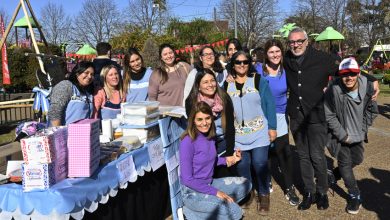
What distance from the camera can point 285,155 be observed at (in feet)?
16.0

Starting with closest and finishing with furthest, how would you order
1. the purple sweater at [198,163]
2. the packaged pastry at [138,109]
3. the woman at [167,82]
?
the purple sweater at [198,163] → the packaged pastry at [138,109] → the woman at [167,82]

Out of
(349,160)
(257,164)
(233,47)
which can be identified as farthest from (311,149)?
(233,47)

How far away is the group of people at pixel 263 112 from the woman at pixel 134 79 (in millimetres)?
128

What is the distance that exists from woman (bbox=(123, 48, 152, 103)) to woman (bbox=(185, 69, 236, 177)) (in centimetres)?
107

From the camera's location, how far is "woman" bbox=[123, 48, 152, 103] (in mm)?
4957

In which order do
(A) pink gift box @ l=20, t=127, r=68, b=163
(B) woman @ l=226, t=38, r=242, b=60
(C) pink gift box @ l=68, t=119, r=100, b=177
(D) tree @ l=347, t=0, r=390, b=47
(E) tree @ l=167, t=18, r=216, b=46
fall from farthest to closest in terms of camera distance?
(D) tree @ l=347, t=0, r=390, b=47
(E) tree @ l=167, t=18, r=216, b=46
(B) woman @ l=226, t=38, r=242, b=60
(C) pink gift box @ l=68, t=119, r=100, b=177
(A) pink gift box @ l=20, t=127, r=68, b=163

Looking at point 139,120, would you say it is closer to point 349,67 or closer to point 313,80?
point 313,80

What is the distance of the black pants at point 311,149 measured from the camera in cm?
438

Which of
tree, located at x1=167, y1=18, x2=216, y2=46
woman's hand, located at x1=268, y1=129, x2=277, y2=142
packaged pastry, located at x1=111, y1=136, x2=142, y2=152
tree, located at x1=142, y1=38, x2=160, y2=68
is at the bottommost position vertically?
woman's hand, located at x1=268, y1=129, x2=277, y2=142

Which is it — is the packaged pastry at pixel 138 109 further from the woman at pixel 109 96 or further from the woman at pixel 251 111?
the woman at pixel 251 111

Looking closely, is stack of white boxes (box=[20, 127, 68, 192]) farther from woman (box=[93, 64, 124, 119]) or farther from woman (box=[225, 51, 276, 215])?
woman (box=[225, 51, 276, 215])

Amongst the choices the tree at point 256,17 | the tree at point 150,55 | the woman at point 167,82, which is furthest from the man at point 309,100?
the tree at point 256,17

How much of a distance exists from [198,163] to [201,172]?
10 centimetres

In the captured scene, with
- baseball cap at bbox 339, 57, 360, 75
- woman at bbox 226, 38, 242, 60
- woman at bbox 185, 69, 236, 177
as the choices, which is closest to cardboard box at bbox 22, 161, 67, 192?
woman at bbox 185, 69, 236, 177
